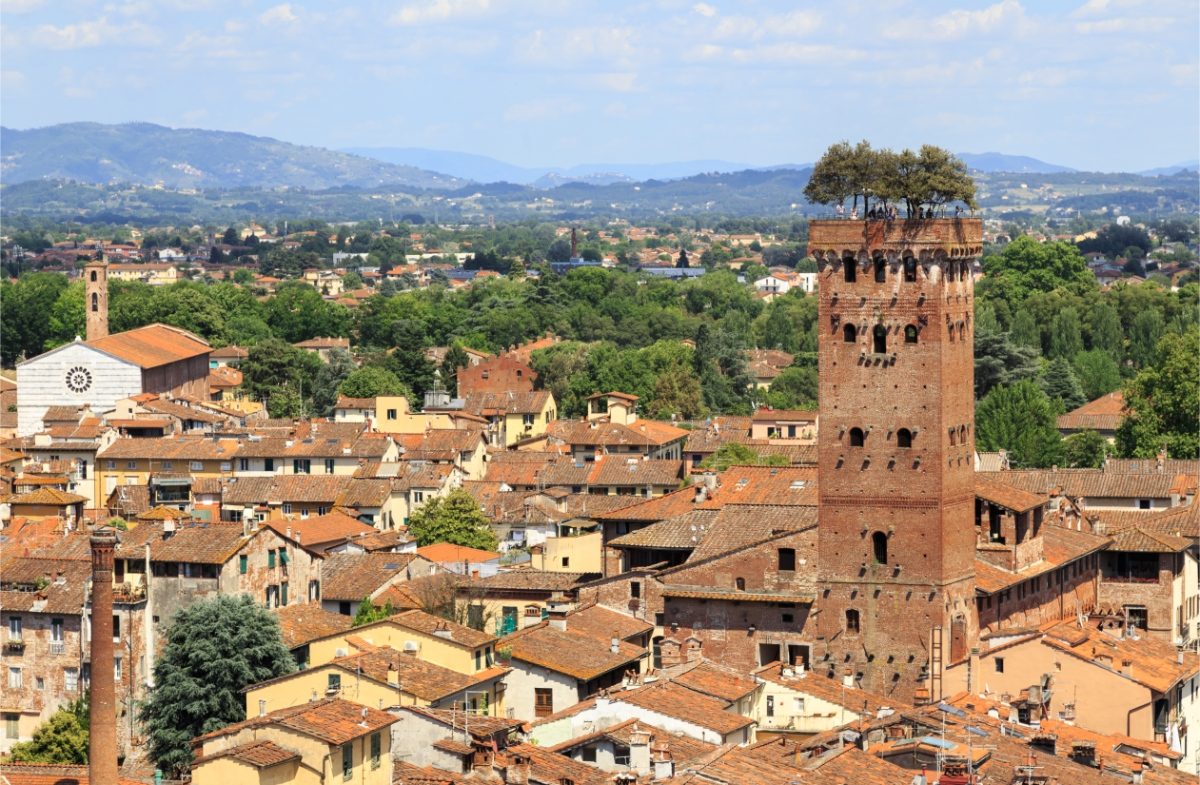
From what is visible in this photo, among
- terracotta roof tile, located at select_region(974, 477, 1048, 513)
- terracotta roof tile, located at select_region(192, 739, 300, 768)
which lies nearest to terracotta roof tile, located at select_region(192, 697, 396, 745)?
terracotta roof tile, located at select_region(192, 739, 300, 768)

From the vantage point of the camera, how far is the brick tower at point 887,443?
5262 cm

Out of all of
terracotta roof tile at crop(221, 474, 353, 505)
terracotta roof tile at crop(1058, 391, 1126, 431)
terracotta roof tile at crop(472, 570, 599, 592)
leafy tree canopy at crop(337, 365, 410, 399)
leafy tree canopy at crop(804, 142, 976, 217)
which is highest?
leafy tree canopy at crop(804, 142, 976, 217)

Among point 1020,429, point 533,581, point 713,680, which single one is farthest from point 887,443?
point 1020,429

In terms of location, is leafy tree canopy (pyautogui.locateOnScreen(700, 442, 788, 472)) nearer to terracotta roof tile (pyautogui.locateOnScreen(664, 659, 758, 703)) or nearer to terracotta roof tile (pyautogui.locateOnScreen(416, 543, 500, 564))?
terracotta roof tile (pyautogui.locateOnScreen(416, 543, 500, 564))

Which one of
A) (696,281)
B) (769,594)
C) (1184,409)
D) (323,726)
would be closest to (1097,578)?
(769,594)

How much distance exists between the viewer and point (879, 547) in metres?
53.2

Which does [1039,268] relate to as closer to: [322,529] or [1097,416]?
[1097,416]

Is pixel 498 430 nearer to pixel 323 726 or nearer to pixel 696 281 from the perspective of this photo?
pixel 323 726

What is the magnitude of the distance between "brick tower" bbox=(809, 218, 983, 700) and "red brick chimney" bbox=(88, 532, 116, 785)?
45.4ft

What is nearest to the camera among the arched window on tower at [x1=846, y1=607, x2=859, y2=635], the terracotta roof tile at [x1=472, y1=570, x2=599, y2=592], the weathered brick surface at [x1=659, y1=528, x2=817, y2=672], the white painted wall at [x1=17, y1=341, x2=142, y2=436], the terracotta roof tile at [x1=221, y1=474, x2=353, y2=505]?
the arched window on tower at [x1=846, y1=607, x2=859, y2=635]

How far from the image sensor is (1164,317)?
132500mm

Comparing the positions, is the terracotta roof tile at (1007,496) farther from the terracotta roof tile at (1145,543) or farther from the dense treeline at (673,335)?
the dense treeline at (673,335)

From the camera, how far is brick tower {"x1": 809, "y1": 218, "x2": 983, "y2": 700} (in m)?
52.6

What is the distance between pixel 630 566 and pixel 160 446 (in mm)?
31269
